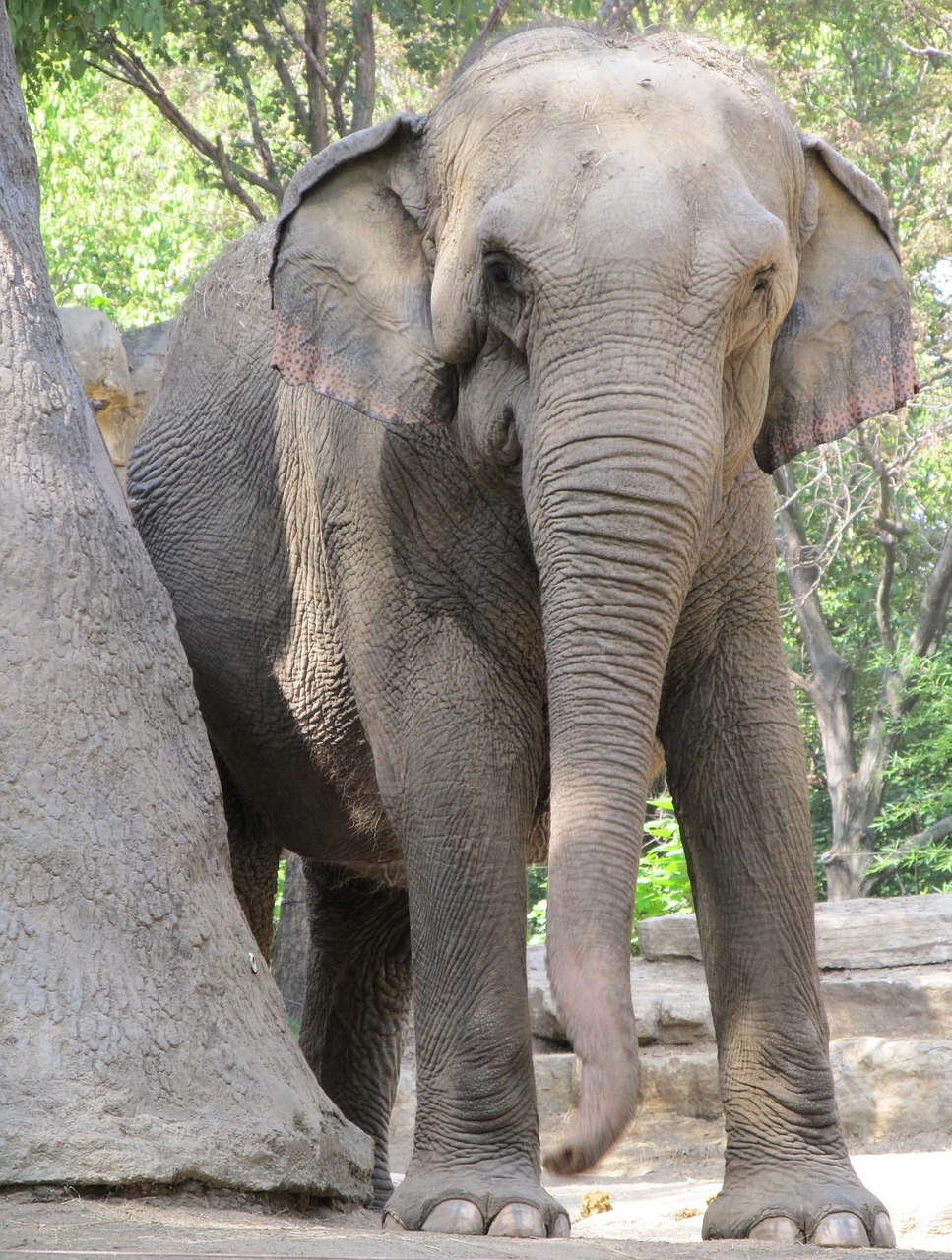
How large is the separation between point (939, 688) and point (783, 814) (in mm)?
15073

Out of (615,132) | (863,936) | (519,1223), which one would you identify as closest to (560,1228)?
(519,1223)

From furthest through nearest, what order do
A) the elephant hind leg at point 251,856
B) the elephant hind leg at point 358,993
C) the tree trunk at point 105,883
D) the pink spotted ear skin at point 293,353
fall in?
1. the elephant hind leg at point 358,993
2. the elephant hind leg at point 251,856
3. the pink spotted ear skin at point 293,353
4. the tree trunk at point 105,883

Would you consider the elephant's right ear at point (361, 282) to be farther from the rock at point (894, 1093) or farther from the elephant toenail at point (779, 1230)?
the rock at point (894, 1093)

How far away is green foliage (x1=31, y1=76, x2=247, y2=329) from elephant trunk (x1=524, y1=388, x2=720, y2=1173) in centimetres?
1742

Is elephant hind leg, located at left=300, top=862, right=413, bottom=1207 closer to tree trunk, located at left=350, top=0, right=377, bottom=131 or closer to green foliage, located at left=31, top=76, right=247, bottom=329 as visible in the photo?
tree trunk, located at left=350, top=0, right=377, bottom=131

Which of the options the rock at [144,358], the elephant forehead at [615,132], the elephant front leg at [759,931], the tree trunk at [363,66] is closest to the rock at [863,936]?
the rock at [144,358]

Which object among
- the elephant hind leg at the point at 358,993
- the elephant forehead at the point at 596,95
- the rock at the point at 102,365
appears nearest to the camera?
the elephant forehead at the point at 596,95

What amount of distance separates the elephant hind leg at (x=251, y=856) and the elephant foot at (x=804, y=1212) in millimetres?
2486

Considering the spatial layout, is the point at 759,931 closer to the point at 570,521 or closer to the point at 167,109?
the point at 570,521

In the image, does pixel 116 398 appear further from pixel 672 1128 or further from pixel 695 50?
pixel 695 50

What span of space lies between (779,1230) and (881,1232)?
26 centimetres

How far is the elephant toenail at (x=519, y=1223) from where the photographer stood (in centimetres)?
443

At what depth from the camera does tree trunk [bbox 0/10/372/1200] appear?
12.3 ft

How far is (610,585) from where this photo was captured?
13.3 feet
